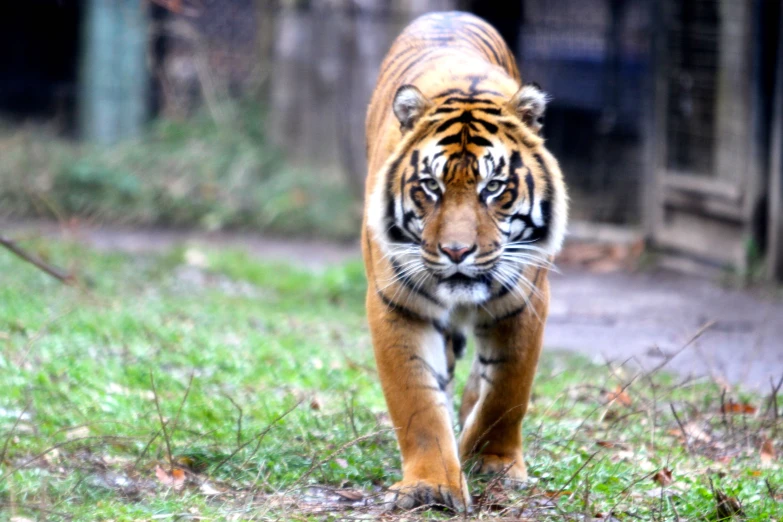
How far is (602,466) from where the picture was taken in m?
3.64

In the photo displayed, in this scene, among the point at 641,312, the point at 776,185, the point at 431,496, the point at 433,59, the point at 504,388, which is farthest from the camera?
the point at 776,185

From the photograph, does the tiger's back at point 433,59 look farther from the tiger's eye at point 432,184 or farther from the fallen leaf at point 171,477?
the fallen leaf at point 171,477

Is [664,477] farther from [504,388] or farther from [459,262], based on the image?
[459,262]

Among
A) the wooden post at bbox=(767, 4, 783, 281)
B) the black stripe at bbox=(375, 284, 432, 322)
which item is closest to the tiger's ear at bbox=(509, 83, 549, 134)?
the black stripe at bbox=(375, 284, 432, 322)

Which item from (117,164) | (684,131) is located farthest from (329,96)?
(684,131)

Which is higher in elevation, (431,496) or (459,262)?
(459,262)

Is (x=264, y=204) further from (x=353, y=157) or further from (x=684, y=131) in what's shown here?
(x=684, y=131)

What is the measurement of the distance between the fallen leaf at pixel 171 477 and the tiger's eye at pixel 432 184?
120 centimetres

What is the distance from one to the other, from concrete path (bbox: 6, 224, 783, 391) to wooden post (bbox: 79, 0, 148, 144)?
211 centimetres

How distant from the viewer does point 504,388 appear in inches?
135

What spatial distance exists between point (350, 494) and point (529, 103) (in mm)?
1374

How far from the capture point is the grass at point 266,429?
312cm

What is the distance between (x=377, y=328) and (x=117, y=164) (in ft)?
23.7

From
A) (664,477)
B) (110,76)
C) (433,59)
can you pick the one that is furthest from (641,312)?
(110,76)
